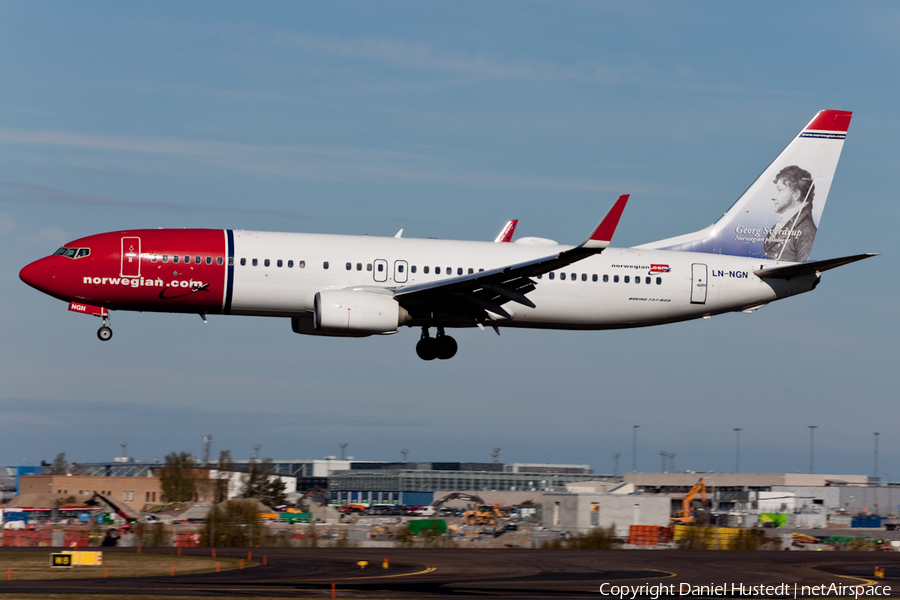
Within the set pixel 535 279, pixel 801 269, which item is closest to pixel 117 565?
pixel 535 279

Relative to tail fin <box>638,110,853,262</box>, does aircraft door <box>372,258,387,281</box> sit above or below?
below

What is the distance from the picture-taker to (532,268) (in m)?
37.8

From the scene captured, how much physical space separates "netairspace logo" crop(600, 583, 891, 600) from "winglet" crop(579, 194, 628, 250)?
Answer: 441 inches

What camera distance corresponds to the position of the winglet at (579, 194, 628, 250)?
3550 cm

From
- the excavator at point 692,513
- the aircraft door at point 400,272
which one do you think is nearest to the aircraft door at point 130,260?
the aircraft door at point 400,272

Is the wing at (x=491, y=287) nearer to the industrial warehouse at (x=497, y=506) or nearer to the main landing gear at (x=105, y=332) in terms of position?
the main landing gear at (x=105, y=332)

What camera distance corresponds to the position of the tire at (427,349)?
142 feet

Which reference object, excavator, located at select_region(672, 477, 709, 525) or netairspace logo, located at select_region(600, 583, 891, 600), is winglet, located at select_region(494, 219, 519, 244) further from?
excavator, located at select_region(672, 477, 709, 525)

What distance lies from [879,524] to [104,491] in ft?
237

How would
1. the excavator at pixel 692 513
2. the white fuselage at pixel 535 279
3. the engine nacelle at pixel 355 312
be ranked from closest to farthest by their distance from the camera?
the engine nacelle at pixel 355 312, the white fuselage at pixel 535 279, the excavator at pixel 692 513

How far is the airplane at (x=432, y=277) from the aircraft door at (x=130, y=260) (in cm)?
4

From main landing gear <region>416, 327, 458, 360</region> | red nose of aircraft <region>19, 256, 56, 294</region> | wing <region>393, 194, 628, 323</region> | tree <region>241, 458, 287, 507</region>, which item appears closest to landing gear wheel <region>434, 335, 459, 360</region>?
main landing gear <region>416, 327, 458, 360</region>

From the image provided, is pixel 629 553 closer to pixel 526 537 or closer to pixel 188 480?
pixel 526 537

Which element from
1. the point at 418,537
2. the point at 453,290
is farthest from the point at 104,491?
the point at 453,290
